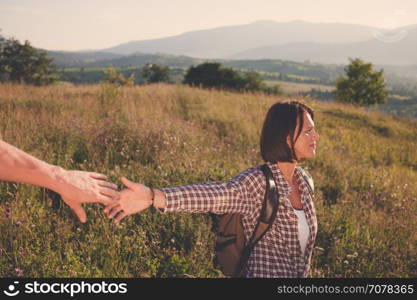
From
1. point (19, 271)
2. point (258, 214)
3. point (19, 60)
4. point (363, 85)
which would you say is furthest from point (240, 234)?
point (19, 60)

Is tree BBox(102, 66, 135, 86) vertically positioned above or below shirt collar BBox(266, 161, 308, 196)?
above

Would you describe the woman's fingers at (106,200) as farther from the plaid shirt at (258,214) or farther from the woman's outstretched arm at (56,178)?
the plaid shirt at (258,214)

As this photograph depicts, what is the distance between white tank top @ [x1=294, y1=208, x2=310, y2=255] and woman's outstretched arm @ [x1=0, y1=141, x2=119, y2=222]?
4.43 ft

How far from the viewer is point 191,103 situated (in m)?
11.9

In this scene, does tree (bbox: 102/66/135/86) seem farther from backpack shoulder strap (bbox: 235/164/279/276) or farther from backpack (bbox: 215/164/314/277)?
backpack shoulder strap (bbox: 235/164/279/276)

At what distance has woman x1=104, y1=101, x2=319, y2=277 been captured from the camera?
2.14 m

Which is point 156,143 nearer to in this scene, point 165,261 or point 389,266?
point 165,261

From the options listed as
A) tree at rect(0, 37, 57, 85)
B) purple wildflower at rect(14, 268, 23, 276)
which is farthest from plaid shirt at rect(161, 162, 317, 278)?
tree at rect(0, 37, 57, 85)

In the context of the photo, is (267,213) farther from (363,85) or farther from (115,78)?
(363,85)

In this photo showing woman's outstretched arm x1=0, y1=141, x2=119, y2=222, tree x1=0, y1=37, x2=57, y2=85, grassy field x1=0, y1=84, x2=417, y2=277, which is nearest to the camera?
woman's outstretched arm x1=0, y1=141, x2=119, y2=222

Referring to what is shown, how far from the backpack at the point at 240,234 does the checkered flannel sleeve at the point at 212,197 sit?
123 mm

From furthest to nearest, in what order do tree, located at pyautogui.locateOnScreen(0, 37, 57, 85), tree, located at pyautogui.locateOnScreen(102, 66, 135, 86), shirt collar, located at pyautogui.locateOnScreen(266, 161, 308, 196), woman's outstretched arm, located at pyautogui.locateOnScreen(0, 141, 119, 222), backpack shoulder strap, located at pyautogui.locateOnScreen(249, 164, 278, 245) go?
tree, located at pyautogui.locateOnScreen(0, 37, 57, 85), tree, located at pyautogui.locateOnScreen(102, 66, 135, 86), shirt collar, located at pyautogui.locateOnScreen(266, 161, 308, 196), backpack shoulder strap, located at pyautogui.locateOnScreen(249, 164, 278, 245), woman's outstretched arm, located at pyautogui.locateOnScreen(0, 141, 119, 222)

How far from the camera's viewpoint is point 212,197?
220cm

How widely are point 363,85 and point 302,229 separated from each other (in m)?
51.7
